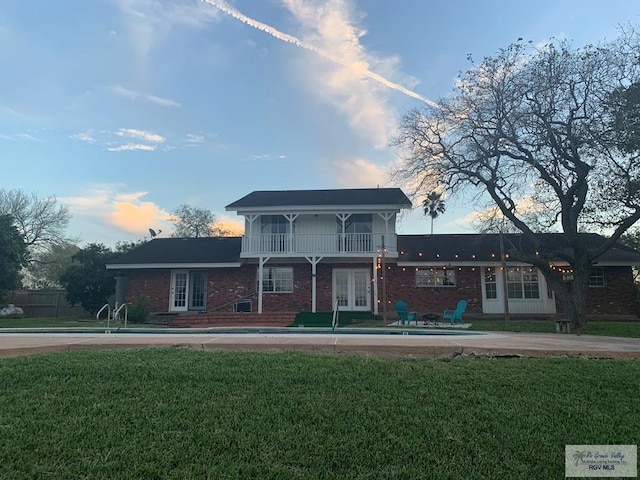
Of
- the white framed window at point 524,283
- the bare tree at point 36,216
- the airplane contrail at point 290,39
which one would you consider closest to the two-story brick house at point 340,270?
the white framed window at point 524,283

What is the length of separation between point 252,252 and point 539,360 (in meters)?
14.8

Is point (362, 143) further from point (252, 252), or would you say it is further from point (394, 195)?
point (252, 252)

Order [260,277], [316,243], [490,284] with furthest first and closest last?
[316,243] → [260,277] → [490,284]

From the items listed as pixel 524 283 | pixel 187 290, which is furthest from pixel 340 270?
pixel 524 283

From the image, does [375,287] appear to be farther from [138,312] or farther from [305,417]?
[305,417]

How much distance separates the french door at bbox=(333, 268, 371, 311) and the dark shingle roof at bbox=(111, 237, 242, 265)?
4.69 m

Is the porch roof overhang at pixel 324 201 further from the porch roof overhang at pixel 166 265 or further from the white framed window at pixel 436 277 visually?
the white framed window at pixel 436 277

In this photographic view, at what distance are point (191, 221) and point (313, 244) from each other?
72.5ft

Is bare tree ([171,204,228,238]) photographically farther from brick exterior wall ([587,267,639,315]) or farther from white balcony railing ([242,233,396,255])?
brick exterior wall ([587,267,639,315])

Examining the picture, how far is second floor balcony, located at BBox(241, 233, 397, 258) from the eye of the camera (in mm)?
18828

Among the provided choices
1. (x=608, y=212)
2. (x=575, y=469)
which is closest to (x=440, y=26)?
(x=608, y=212)

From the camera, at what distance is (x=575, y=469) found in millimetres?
2949

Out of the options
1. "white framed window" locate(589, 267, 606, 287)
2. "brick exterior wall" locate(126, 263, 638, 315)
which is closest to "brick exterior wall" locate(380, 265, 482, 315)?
"brick exterior wall" locate(126, 263, 638, 315)

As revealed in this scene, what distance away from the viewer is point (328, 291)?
1927 centimetres
